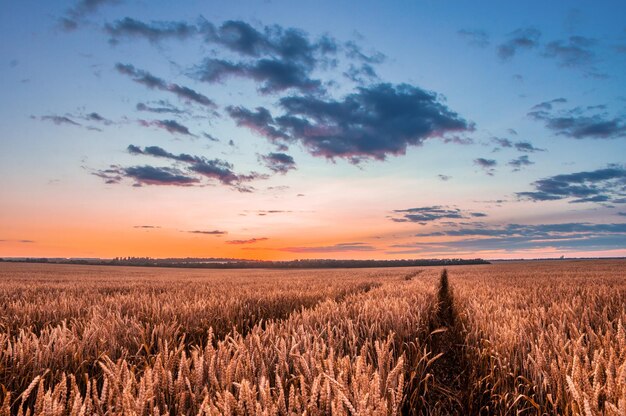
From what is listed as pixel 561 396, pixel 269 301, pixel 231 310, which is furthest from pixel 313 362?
pixel 269 301

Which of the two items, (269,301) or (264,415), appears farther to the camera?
(269,301)

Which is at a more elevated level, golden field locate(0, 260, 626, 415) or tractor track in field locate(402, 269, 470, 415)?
golden field locate(0, 260, 626, 415)

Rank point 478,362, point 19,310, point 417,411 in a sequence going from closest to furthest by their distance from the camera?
1. point 417,411
2. point 478,362
3. point 19,310

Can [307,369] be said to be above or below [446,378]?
above

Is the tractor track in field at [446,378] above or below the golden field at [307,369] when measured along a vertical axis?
below

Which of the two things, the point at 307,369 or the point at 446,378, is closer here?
the point at 307,369

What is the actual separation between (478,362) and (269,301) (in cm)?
550

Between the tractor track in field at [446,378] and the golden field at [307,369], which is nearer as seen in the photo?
the golden field at [307,369]

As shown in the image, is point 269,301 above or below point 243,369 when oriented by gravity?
below

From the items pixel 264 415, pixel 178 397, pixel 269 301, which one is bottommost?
pixel 269 301

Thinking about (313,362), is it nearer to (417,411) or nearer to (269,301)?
(417,411)

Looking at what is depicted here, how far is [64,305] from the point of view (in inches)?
271

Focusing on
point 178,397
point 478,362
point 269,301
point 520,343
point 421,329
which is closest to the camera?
point 178,397

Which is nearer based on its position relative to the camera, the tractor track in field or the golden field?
the golden field
